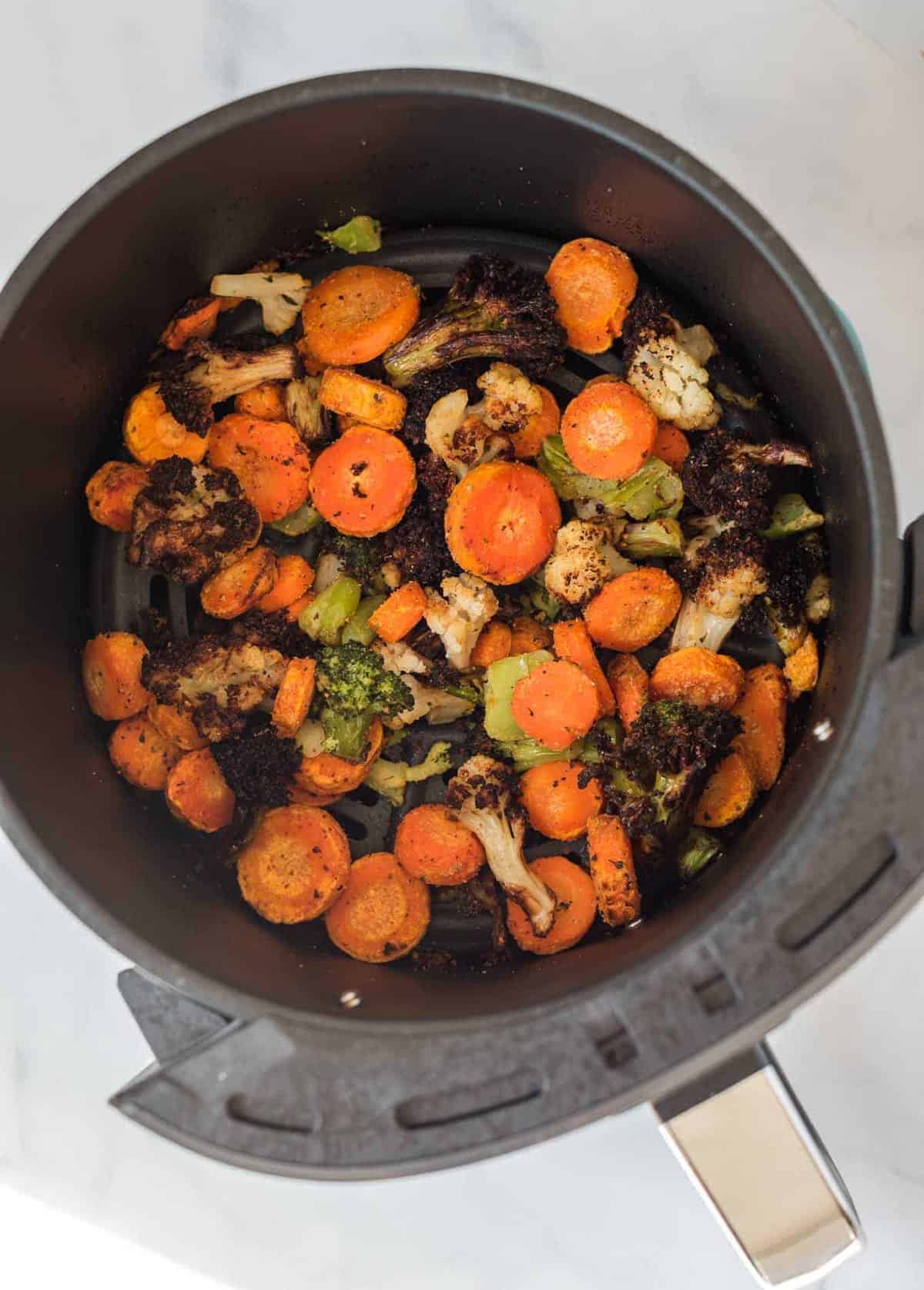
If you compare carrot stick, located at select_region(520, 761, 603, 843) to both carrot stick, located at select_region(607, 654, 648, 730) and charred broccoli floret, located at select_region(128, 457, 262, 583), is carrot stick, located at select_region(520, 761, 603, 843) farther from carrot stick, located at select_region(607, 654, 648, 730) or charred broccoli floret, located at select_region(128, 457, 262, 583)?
charred broccoli floret, located at select_region(128, 457, 262, 583)

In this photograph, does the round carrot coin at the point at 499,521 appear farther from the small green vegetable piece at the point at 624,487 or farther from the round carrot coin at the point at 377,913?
the round carrot coin at the point at 377,913

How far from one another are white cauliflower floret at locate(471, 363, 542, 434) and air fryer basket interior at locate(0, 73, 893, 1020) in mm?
256

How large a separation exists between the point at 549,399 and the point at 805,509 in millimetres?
420

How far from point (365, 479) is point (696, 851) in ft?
2.42

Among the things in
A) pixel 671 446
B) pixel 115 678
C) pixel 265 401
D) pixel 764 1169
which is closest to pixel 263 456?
pixel 265 401

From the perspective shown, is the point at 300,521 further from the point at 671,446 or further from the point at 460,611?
the point at 671,446

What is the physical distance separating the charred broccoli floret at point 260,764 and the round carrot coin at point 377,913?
18cm

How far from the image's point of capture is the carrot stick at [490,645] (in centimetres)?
171

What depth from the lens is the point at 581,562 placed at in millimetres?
1626

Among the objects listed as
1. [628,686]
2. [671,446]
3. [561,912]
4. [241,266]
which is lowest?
[561,912]

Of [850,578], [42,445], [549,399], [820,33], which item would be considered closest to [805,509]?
[850,578]

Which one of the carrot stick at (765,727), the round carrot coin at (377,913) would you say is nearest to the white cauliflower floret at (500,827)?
the round carrot coin at (377,913)

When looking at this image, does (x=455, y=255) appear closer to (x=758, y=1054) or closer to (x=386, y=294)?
(x=386, y=294)

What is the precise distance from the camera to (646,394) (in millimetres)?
1654
